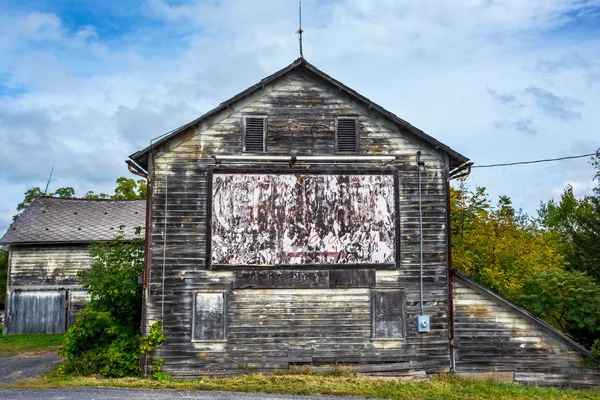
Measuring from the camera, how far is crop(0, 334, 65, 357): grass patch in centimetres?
2200

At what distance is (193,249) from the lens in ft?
50.9

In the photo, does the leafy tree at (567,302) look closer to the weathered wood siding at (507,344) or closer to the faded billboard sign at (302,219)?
the weathered wood siding at (507,344)

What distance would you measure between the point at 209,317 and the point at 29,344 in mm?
12649

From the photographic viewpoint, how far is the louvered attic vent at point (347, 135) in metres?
16.2

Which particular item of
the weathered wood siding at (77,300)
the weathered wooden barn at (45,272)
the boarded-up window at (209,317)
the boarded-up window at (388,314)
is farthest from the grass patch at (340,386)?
the weathered wooden barn at (45,272)

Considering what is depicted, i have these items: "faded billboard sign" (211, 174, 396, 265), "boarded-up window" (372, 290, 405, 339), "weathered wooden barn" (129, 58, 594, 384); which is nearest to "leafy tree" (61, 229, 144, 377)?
"weathered wooden barn" (129, 58, 594, 384)

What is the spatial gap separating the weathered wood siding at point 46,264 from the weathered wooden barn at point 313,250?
14864 millimetres

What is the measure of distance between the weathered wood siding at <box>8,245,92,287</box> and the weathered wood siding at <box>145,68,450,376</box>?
15.2m

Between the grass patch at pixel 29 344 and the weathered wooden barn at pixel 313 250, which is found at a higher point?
the weathered wooden barn at pixel 313 250

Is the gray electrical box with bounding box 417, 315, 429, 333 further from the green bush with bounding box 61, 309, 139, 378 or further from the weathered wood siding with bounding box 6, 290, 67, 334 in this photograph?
the weathered wood siding with bounding box 6, 290, 67, 334

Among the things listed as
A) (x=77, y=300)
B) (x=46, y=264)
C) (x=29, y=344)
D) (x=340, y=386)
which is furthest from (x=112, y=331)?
(x=46, y=264)

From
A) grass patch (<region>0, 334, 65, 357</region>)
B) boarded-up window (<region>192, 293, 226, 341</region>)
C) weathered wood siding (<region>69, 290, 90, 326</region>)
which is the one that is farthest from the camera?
weathered wood siding (<region>69, 290, 90, 326</region>)

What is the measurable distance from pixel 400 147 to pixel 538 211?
203 feet

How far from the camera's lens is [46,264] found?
1131 inches
